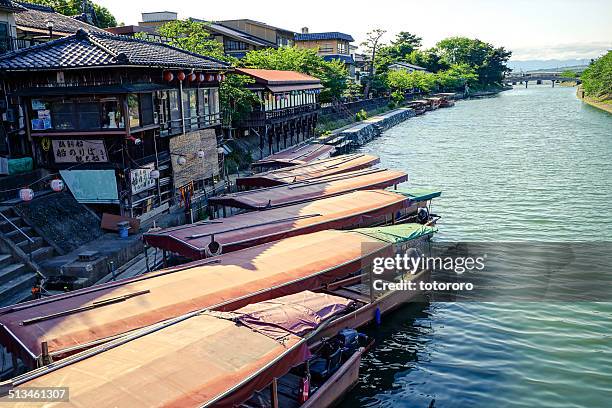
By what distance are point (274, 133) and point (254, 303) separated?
37.0 metres

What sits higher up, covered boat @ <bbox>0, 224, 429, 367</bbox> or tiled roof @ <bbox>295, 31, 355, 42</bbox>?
tiled roof @ <bbox>295, 31, 355, 42</bbox>

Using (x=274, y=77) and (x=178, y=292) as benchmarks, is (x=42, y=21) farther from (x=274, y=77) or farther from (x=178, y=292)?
(x=178, y=292)

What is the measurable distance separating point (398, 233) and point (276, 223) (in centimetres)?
491

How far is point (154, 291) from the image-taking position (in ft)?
49.5

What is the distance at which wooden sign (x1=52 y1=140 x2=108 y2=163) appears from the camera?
81.1ft

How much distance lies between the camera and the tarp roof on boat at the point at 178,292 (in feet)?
41.3

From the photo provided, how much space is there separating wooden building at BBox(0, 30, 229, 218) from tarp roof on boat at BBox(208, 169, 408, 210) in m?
4.18

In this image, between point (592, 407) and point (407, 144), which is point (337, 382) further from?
point (407, 144)

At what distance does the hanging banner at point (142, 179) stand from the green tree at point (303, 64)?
3265 cm

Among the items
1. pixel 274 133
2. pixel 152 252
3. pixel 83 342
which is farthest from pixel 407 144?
pixel 83 342

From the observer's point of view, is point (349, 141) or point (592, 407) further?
point (349, 141)

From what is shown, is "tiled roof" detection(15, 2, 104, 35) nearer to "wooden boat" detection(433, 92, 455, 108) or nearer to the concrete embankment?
the concrete embankment

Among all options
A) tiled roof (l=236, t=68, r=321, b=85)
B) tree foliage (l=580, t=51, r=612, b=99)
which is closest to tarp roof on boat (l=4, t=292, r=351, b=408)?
tiled roof (l=236, t=68, r=321, b=85)

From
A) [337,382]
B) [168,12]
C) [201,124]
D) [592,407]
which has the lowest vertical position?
[592,407]
